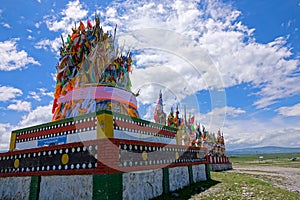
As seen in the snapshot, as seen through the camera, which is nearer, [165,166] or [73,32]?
[165,166]

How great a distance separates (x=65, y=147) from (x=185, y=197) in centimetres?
540

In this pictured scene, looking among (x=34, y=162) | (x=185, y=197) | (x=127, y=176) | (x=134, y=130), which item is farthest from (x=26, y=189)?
(x=185, y=197)

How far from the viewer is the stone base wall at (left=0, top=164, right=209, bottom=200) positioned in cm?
682

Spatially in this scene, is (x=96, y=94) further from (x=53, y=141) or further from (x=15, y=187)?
(x=15, y=187)

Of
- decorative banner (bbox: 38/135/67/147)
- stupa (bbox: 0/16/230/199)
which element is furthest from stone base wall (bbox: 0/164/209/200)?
decorative banner (bbox: 38/135/67/147)

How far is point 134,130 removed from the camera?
1170cm

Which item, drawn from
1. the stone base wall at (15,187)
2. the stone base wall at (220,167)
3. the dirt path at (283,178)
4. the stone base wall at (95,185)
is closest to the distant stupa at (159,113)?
the stone base wall at (220,167)

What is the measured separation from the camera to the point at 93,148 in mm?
7285

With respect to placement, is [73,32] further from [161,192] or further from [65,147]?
[161,192]

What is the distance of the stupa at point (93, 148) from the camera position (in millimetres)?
7250

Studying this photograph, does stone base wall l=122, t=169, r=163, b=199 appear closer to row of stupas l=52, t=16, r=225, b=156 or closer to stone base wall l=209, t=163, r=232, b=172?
row of stupas l=52, t=16, r=225, b=156

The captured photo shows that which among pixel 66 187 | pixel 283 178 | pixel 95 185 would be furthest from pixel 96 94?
pixel 283 178

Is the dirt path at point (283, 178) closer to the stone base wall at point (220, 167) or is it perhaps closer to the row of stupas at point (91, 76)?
the stone base wall at point (220, 167)

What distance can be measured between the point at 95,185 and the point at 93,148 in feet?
3.75
